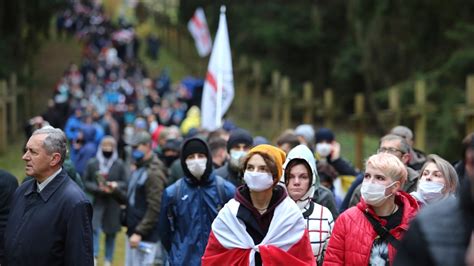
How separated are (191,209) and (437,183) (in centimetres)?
215

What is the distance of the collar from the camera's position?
7032mm

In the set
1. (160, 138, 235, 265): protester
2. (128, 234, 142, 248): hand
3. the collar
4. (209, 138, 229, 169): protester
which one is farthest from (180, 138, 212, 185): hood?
(209, 138, 229, 169): protester

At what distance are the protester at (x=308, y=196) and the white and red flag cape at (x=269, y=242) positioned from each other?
62 cm

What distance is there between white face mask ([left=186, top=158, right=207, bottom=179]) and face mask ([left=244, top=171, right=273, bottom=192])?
2086mm

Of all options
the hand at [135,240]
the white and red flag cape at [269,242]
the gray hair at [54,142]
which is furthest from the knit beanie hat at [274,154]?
the hand at [135,240]

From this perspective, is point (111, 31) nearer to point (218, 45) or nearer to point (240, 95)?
point (240, 95)

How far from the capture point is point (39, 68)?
49375 mm

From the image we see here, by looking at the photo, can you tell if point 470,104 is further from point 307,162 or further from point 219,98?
point 307,162

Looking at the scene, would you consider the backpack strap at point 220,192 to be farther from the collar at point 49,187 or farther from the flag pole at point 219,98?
the flag pole at point 219,98

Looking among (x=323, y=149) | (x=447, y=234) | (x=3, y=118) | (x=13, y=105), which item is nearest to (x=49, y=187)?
(x=447, y=234)

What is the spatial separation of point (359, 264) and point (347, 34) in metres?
31.6

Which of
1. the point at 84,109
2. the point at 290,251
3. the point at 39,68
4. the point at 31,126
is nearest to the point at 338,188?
the point at 31,126

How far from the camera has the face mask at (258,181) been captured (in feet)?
22.8

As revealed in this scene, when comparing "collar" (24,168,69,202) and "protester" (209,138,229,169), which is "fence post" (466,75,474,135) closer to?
"protester" (209,138,229,169)
